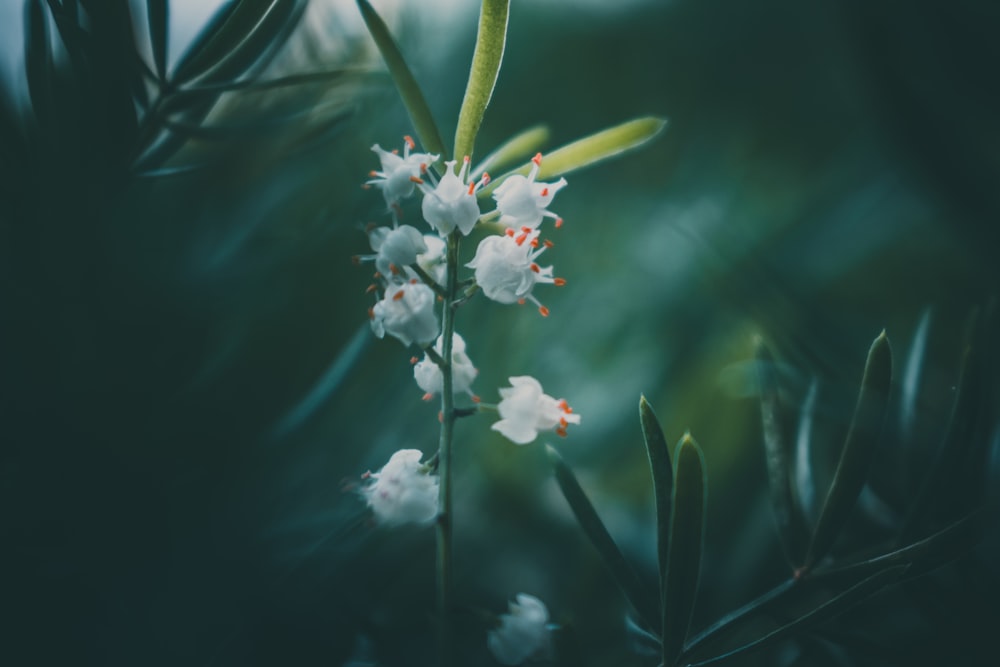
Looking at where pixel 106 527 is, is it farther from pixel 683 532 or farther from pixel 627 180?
pixel 627 180

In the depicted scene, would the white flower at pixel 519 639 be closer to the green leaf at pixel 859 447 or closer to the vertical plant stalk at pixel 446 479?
the vertical plant stalk at pixel 446 479

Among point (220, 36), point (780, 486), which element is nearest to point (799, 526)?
point (780, 486)

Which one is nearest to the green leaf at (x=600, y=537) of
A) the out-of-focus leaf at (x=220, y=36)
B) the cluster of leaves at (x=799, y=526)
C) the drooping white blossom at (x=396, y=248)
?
the cluster of leaves at (x=799, y=526)

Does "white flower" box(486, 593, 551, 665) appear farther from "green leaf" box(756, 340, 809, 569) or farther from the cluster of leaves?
"green leaf" box(756, 340, 809, 569)

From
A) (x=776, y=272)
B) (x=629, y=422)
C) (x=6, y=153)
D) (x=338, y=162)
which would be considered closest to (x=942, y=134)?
(x=776, y=272)

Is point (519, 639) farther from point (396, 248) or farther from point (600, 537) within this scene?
point (396, 248)
